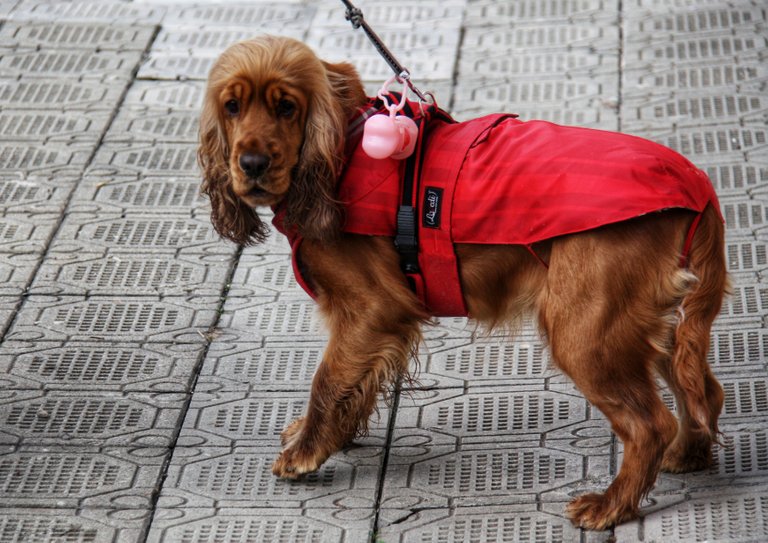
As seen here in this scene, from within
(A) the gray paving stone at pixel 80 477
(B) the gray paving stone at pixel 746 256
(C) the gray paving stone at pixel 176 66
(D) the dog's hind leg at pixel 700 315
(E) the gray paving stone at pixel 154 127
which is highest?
(D) the dog's hind leg at pixel 700 315

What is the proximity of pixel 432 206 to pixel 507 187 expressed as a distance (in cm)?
28

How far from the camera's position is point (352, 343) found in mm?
4215

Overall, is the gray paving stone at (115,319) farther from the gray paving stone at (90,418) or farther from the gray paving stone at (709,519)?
the gray paving stone at (709,519)

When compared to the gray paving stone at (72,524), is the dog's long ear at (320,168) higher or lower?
higher

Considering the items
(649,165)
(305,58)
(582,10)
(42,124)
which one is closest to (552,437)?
(649,165)

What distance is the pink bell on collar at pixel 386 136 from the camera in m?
3.81

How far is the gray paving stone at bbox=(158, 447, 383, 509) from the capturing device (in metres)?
4.25

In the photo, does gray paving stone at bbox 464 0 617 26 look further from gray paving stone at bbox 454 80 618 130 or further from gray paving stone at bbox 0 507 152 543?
gray paving stone at bbox 0 507 152 543

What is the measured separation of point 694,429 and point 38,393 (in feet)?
8.93

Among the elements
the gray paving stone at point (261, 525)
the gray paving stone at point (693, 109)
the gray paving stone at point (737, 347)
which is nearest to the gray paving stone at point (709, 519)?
the gray paving stone at point (737, 347)

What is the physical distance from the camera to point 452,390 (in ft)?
16.0

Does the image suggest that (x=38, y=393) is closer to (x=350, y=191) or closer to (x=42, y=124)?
(x=350, y=191)

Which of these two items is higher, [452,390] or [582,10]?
[452,390]

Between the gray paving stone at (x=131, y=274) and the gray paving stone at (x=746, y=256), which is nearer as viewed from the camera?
the gray paving stone at (x=746, y=256)
